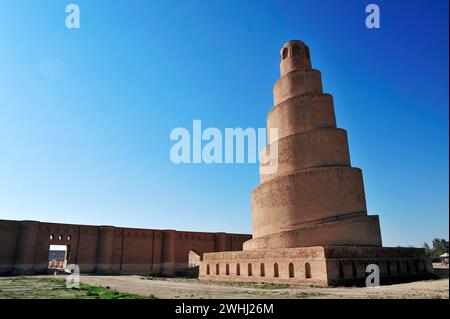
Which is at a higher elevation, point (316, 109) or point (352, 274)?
point (316, 109)

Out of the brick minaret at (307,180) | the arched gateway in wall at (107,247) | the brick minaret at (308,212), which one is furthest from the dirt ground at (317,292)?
the arched gateway in wall at (107,247)

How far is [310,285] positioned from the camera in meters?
16.8

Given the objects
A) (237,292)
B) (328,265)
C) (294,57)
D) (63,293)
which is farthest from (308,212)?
(63,293)

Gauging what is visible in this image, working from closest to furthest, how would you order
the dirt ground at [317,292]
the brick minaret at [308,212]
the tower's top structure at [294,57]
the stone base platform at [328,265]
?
the dirt ground at [317,292] → the stone base platform at [328,265] → the brick minaret at [308,212] → the tower's top structure at [294,57]

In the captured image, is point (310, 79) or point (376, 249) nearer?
point (376, 249)

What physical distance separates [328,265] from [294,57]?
15703 mm

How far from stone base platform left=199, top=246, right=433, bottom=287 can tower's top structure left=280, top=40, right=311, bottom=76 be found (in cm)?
1362

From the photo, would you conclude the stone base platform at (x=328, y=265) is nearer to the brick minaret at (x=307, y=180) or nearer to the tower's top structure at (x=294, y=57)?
the brick minaret at (x=307, y=180)

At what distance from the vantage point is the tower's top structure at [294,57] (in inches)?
1014

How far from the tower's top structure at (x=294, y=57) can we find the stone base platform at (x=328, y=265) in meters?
13.6
